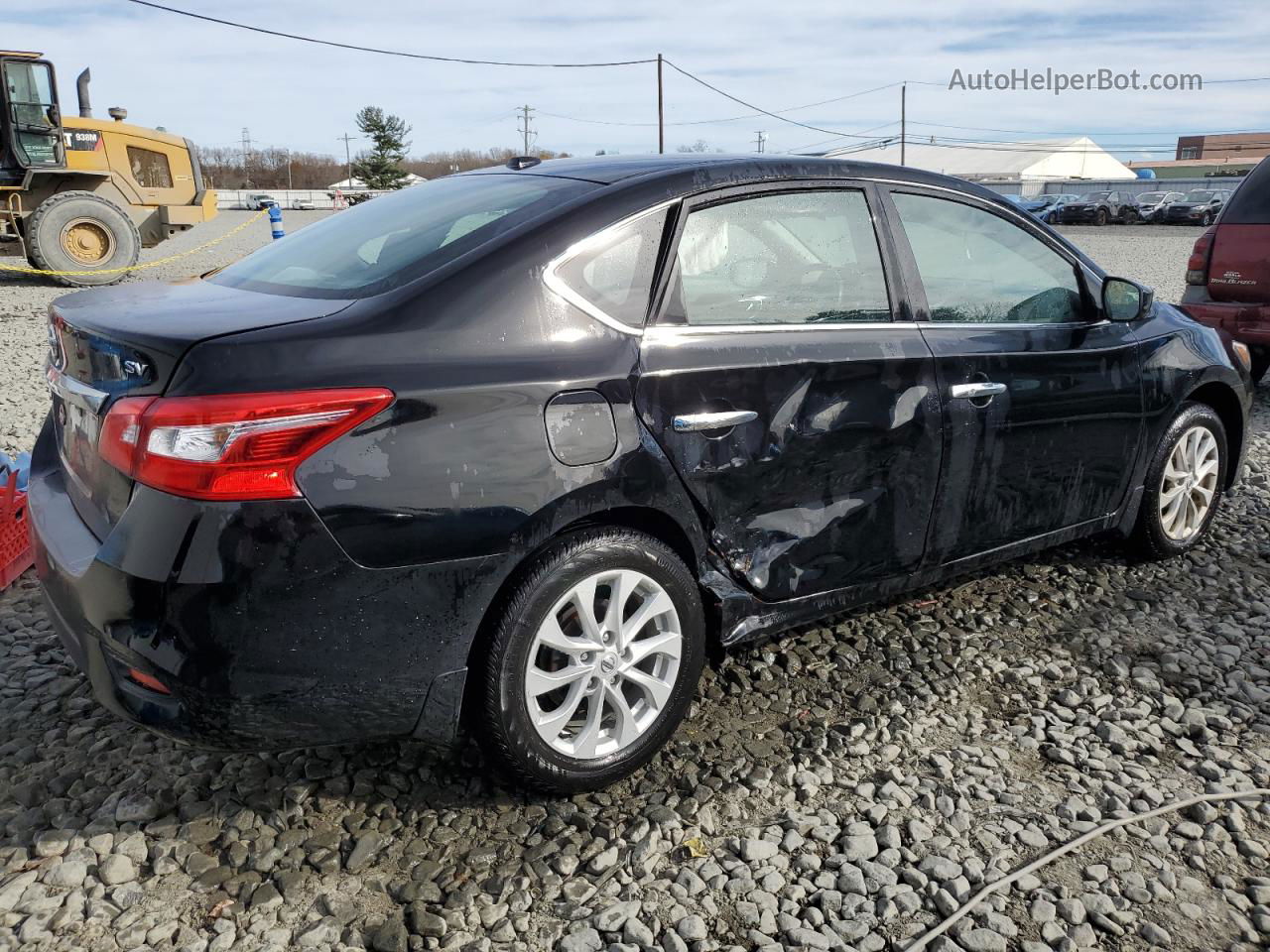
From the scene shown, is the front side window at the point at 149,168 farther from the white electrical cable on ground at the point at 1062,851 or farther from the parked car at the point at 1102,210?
the parked car at the point at 1102,210

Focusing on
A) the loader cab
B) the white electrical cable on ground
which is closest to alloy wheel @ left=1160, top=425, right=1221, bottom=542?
the white electrical cable on ground

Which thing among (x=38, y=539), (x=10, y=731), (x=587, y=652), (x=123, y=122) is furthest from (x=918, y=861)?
(x=123, y=122)

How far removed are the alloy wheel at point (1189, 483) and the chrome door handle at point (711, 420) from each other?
223cm

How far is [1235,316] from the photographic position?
7043mm

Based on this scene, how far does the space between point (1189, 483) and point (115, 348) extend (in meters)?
3.92

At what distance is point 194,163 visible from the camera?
56.2 ft

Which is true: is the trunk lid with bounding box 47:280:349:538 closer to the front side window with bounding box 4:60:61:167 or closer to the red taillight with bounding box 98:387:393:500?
the red taillight with bounding box 98:387:393:500

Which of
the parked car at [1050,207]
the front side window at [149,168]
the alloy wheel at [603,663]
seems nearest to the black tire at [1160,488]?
the alloy wheel at [603,663]

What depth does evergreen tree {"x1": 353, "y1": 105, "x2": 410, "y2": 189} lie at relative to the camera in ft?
283

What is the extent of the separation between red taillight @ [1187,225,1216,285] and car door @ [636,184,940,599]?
528cm

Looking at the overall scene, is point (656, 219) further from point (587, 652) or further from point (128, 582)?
point (128, 582)

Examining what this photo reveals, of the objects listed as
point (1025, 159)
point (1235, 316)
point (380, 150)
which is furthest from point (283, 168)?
point (1235, 316)

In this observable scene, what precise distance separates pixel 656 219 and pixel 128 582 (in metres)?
1.52

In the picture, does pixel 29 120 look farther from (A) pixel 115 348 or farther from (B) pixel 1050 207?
(B) pixel 1050 207
